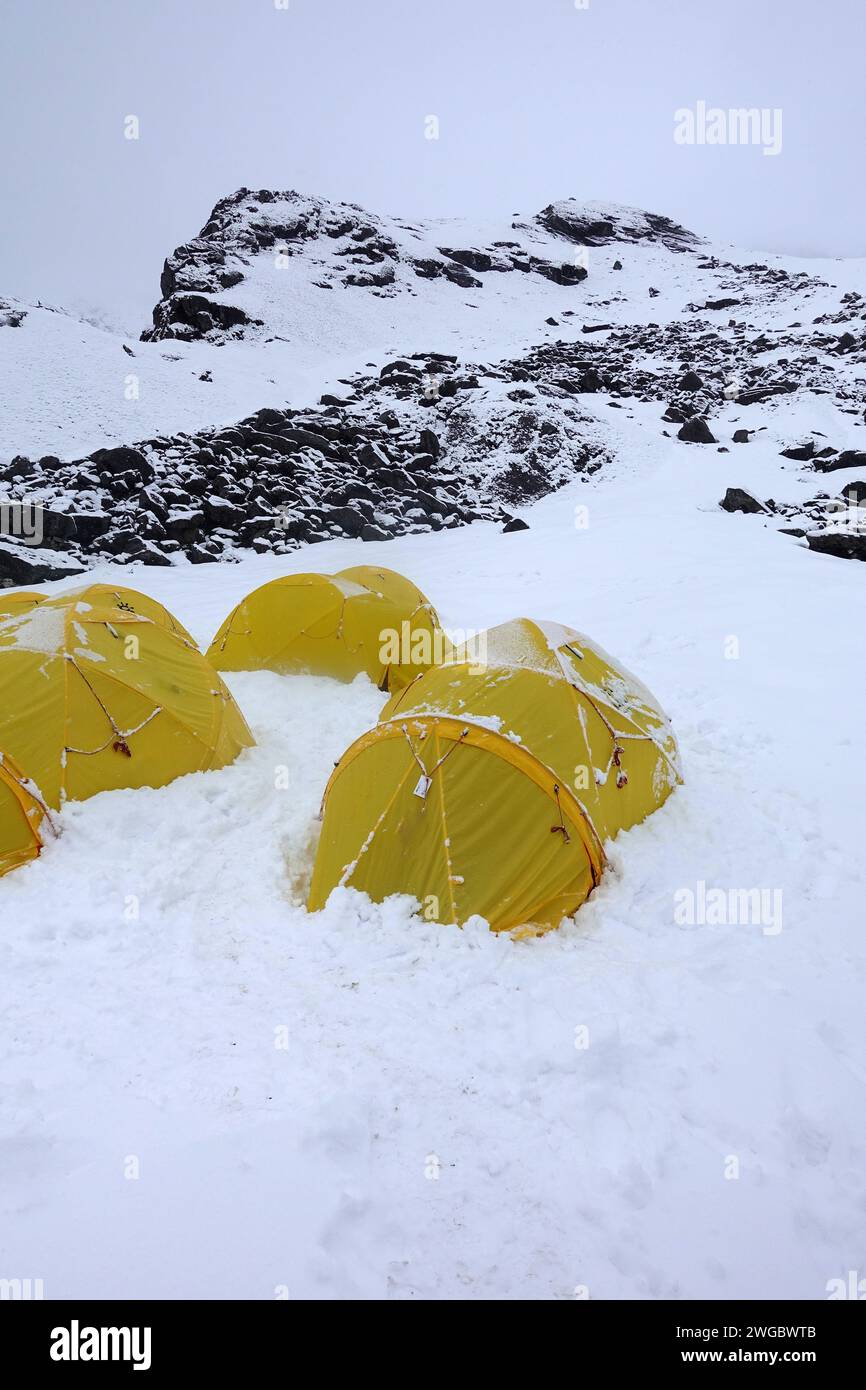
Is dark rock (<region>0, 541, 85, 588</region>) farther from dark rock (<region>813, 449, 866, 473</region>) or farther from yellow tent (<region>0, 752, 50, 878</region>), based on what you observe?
dark rock (<region>813, 449, 866, 473</region>)

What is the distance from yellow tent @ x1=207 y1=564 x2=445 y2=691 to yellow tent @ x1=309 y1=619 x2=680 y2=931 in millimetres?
4415

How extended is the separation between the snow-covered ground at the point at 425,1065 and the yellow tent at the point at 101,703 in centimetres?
30

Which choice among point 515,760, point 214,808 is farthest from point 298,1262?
point 214,808

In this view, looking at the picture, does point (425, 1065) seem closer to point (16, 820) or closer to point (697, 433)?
point (16, 820)

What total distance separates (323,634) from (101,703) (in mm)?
3998

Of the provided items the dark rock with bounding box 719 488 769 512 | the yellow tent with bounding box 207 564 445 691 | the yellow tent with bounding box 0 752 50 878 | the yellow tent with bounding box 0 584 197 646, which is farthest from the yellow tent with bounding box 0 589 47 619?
the dark rock with bounding box 719 488 769 512

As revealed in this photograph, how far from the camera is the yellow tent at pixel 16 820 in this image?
5.38 m

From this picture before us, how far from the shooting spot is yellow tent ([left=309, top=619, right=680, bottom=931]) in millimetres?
4832

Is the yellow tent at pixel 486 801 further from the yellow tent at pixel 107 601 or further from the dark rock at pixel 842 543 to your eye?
the dark rock at pixel 842 543

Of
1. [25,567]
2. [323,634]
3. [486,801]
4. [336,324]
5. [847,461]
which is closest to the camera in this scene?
[486,801]

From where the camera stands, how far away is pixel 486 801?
16.1ft

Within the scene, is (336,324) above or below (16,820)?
above

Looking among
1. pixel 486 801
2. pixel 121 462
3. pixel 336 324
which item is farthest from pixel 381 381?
pixel 486 801

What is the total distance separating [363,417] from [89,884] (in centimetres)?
2794
